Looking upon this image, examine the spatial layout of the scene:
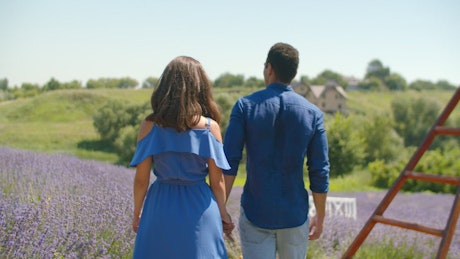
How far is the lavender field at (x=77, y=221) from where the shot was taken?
301cm

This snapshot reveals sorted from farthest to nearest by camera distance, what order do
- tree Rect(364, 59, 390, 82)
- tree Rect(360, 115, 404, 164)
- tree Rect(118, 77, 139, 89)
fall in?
tree Rect(364, 59, 390, 82) < tree Rect(118, 77, 139, 89) < tree Rect(360, 115, 404, 164)

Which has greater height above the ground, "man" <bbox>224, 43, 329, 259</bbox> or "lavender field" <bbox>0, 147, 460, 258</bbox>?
"man" <bbox>224, 43, 329, 259</bbox>

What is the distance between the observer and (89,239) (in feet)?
10.7

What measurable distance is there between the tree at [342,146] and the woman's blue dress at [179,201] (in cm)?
1833

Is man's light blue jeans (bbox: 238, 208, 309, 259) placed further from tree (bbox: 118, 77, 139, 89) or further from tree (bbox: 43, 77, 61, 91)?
tree (bbox: 118, 77, 139, 89)

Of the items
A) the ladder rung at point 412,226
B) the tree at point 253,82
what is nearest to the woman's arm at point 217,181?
the ladder rung at point 412,226

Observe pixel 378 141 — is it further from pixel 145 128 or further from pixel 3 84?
pixel 145 128

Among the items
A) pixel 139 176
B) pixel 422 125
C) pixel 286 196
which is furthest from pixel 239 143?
pixel 422 125

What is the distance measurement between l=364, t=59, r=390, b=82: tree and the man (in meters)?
122

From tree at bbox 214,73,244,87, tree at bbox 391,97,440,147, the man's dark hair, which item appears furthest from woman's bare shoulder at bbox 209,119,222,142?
tree at bbox 391,97,440,147

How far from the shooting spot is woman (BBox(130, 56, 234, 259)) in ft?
7.72

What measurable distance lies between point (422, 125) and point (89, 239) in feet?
134

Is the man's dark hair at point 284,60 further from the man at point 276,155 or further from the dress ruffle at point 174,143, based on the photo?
the dress ruffle at point 174,143

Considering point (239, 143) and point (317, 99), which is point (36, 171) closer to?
point (239, 143)
